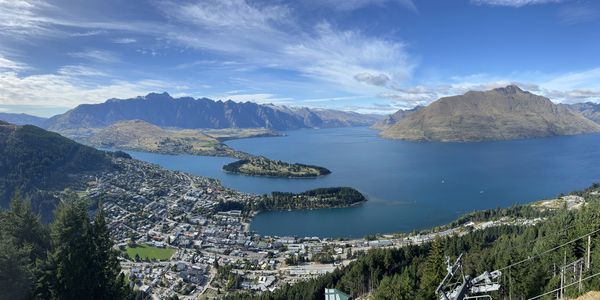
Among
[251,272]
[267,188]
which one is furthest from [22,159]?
[251,272]

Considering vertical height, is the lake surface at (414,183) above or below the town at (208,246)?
above

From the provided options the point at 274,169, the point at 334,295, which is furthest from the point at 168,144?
the point at 334,295

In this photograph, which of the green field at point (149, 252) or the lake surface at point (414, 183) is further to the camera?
the lake surface at point (414, 183)

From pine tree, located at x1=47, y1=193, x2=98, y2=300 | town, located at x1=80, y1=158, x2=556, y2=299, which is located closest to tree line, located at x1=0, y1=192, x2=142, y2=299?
pine tree, located at x1=47, y1=193, x2=98, y2=300

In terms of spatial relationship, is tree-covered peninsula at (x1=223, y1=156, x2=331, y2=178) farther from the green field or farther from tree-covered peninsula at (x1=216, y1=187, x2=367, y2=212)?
the green field

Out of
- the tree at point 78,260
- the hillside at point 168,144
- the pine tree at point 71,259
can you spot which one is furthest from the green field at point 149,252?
the hillside at point 168,144

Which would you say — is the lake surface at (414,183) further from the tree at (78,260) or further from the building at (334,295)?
the tree at (78,260)

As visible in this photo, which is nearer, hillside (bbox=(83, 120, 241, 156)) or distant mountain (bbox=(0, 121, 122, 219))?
distant mountain (bbox=(0, 121, 122, 219))
